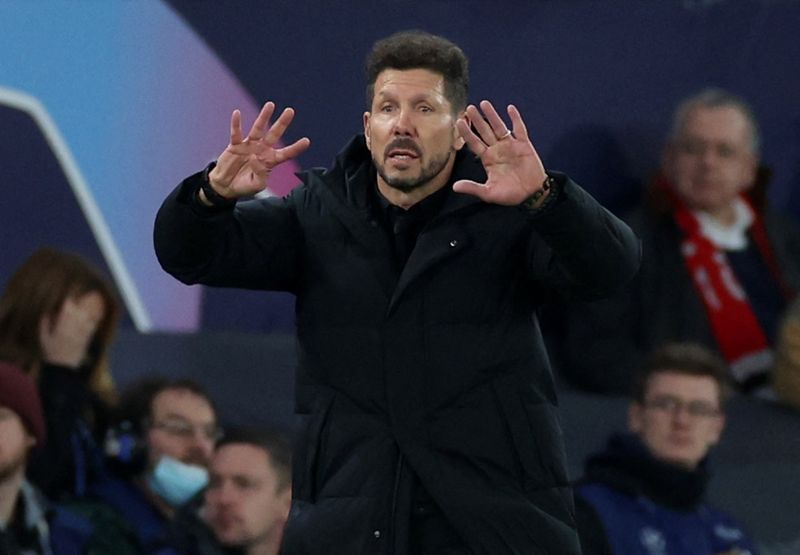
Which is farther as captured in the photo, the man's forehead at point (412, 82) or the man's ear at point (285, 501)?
the man's ear at point (285, 501)

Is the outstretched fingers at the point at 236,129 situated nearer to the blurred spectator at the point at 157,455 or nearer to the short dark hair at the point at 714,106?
the blurred spectator at the point at 157,455

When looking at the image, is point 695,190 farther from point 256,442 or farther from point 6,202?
point 6,202

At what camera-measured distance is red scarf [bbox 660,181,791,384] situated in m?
5.98

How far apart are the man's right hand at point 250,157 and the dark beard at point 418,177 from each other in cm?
15

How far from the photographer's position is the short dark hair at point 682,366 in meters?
5.48

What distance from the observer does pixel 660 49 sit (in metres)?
6.39

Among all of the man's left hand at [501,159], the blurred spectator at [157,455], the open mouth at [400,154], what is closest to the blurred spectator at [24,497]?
the blurred spectator at [157,455]

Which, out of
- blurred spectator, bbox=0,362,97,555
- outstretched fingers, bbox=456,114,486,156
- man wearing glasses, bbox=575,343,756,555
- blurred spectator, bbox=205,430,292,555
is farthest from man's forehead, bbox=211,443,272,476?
outstretched fingers, bbox=456,114,486,156

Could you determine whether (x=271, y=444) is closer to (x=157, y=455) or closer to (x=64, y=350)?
(x=157, y=455)

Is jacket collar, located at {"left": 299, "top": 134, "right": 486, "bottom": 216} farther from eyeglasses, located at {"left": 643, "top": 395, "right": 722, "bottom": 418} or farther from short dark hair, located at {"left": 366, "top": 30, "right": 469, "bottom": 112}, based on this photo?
eyeglasses, located at {"left": 643, "top": 395, "right": 722, "bottom": 418}

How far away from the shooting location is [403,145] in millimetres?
3373

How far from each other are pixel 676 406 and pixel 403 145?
228 centimetres

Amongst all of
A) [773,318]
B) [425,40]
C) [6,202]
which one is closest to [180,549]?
[6,202]

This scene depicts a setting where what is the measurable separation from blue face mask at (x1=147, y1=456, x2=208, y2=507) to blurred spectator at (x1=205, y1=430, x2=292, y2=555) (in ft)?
0.23
